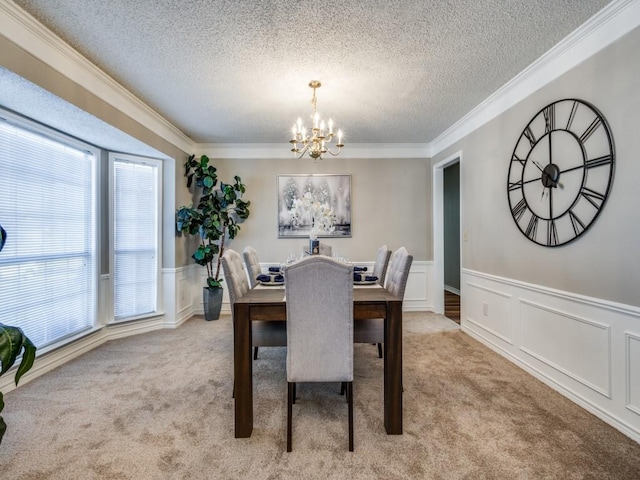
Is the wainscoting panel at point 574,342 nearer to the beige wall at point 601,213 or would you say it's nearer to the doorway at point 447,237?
the beige wall at point 601,213

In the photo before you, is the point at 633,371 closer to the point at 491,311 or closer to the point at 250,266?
the point at 491,311

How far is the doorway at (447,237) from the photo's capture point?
484cm

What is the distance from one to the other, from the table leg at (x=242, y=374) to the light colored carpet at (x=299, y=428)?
107mm

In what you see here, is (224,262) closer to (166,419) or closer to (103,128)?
(166,419)

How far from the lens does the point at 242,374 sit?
6.18ft

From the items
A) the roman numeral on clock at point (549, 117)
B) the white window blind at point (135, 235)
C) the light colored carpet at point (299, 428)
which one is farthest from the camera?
the white window blind at point (135, 235)

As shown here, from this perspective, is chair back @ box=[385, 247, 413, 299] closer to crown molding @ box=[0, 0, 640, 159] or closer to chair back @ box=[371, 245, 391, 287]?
chair back @ box=[371, 245, 391, 287]

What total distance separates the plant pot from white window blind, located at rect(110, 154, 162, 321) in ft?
2.12

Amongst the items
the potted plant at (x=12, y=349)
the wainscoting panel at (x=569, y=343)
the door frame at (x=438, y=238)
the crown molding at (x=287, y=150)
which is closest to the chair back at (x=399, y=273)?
the wainscoting panel at (x=569, y=343)

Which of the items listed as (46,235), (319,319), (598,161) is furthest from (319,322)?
(46,235)

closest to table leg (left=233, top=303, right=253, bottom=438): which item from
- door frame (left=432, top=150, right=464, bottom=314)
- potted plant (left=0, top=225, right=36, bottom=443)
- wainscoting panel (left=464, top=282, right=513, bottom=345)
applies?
potted plant (left=0, top=225, right=36, bottom=443)

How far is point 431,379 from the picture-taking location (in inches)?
103

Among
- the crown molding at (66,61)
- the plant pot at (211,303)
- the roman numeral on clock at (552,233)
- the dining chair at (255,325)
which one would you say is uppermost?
the crown molding at (66,61)

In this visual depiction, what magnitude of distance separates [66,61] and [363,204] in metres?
3.79
